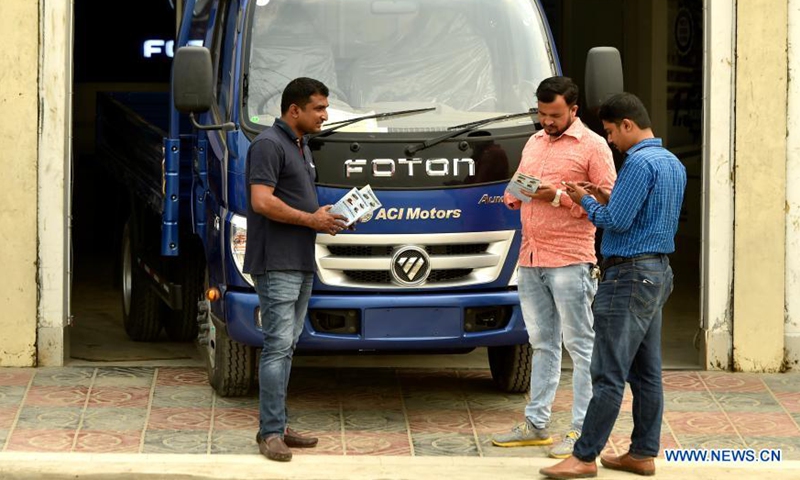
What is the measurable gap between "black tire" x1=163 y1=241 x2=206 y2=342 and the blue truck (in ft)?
4.54

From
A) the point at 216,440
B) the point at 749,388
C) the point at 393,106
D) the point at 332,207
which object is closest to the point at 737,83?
the point at 749,388

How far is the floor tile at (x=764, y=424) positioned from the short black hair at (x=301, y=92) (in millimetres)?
3040

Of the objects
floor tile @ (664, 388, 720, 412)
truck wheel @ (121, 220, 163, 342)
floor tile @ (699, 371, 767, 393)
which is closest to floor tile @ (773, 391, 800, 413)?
floor tile @ (699, 371, 767, 393)

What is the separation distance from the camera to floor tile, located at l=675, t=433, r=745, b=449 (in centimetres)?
836

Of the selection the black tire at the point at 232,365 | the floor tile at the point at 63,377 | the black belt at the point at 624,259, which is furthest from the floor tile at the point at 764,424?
the floor tile at the point at 63,377

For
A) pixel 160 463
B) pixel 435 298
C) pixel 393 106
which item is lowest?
pixel 160 463

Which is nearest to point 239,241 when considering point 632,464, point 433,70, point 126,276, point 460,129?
point 460,129

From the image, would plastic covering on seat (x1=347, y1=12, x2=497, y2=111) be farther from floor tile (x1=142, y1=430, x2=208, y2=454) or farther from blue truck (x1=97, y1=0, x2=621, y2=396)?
floor tile (x1=142, y1=430, x2=208, y2=454)

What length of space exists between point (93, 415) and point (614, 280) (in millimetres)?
3174

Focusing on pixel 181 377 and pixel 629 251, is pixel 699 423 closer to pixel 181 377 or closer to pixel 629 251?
pixel 629 251

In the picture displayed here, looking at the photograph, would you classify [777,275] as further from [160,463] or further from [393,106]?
[160,463]

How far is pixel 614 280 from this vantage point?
24.0ft

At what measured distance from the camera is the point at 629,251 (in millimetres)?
7262

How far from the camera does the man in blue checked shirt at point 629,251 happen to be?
23.6ft
